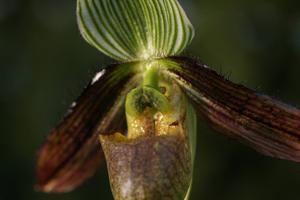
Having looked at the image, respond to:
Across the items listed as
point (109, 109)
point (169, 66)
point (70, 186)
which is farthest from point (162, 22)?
point (70, 186)

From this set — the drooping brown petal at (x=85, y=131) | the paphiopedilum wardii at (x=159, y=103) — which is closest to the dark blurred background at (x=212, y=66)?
the drooping brown petal at (x=85, y=131)

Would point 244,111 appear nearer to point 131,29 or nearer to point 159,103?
point 159,103

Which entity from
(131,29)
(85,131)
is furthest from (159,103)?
(85,131)

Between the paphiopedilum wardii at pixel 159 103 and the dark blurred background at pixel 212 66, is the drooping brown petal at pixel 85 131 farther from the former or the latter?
the dark blurred background at pixel 212 66

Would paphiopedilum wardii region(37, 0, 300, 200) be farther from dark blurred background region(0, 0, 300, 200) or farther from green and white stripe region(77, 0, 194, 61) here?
dark blurred background region(0, 0, 300, 200)

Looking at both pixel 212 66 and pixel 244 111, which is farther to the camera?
pixel 212 66

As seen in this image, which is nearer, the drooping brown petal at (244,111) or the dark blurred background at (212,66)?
the drooping brown petal at (244,111)
